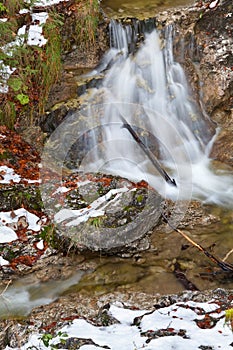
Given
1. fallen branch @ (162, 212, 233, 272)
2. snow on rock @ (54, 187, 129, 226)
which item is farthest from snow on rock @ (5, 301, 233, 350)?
snow on rock @ (54, 187, 129, 226)

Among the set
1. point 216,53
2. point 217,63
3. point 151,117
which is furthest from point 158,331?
point 216,53

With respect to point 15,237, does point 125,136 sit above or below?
above

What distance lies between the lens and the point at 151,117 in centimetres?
762

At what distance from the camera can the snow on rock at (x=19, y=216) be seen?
5.42 meters

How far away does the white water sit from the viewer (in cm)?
713

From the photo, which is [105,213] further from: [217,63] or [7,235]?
[217,63]

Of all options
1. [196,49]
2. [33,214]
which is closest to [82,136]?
[33,214]

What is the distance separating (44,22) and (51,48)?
524mm

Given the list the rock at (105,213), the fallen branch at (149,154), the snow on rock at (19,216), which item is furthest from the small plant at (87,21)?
the snow on rock at (19,216)

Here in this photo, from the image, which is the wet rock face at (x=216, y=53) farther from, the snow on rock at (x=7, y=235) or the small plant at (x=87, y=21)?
the snow on rock at (x=7, y=235)

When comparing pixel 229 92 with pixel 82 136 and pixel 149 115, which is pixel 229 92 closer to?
pixel 149 115

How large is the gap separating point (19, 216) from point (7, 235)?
0.32 metres

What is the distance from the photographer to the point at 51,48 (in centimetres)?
701

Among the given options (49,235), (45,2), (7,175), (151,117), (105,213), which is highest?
(45,2)
